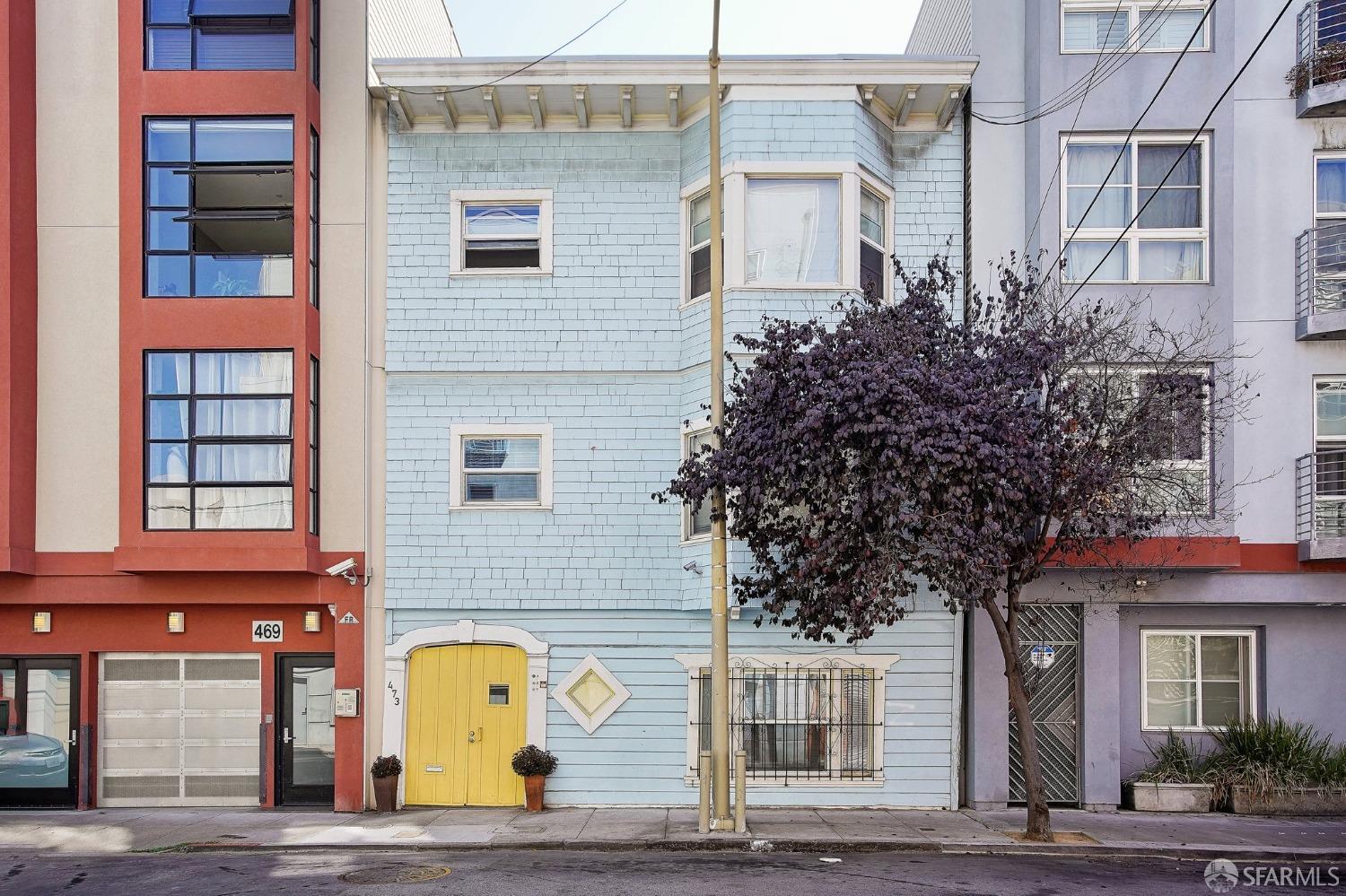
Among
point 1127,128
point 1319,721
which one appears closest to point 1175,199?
point 1127,128

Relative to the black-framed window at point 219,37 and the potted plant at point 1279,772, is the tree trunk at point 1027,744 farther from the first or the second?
the black-framed window at point 219,37

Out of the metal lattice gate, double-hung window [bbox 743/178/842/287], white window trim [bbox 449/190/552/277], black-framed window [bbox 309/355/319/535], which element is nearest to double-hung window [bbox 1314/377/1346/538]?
the metal lattice gate

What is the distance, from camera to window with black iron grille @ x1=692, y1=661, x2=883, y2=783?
47.8 ft

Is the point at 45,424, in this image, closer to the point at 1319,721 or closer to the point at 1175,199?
the point at 1175,199

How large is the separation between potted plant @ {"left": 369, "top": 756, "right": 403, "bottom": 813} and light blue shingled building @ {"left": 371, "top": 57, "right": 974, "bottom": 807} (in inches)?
14.5

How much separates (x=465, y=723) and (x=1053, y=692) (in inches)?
301

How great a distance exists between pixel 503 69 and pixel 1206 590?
11158 millimetres

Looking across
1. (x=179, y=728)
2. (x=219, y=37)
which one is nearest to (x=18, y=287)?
(x=219, y=37)

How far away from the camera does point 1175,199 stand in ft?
49.1

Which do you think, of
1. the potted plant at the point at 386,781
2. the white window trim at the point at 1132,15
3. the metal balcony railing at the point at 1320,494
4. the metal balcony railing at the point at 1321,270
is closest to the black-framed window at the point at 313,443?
the potted plant at the point at 386,781

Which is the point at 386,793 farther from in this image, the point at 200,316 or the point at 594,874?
the point at 200,316

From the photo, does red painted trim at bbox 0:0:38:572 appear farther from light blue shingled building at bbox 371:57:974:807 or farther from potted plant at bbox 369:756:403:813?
potted plant at bbox 369:756:403:813

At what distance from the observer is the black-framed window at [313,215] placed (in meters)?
14.7

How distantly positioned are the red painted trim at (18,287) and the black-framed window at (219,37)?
164cm
